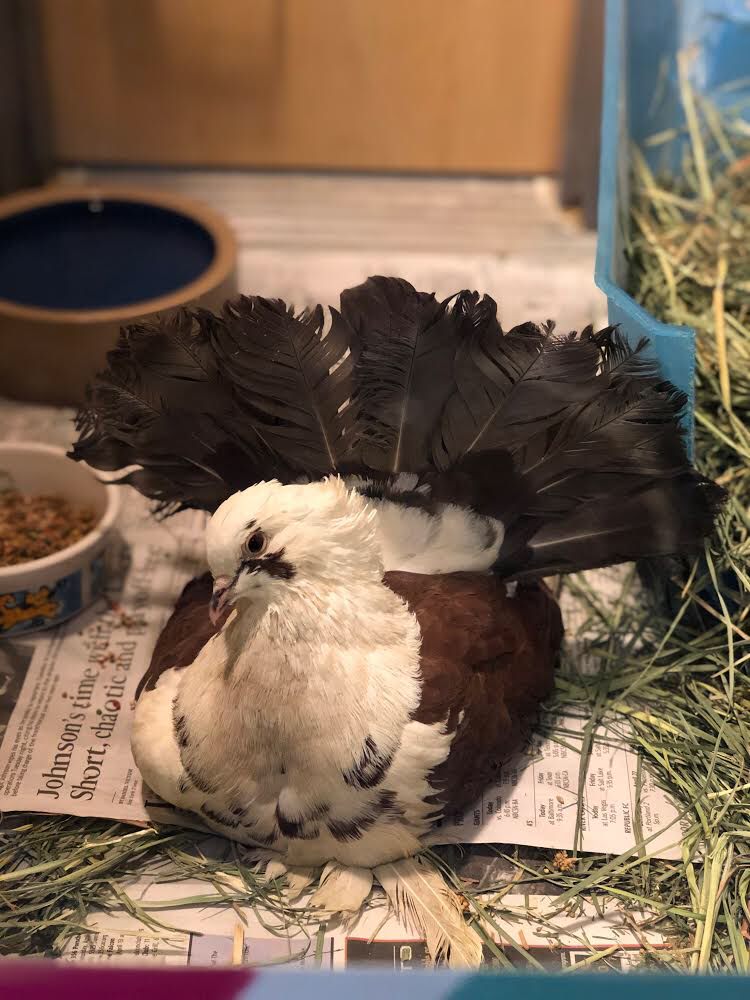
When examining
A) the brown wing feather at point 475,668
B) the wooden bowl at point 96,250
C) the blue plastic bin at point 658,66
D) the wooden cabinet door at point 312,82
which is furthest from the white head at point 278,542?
the wooden cabinet door at point 312,82

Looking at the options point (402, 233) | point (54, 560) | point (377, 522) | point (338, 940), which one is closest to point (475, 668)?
point (377, 522)

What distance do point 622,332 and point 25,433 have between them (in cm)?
87

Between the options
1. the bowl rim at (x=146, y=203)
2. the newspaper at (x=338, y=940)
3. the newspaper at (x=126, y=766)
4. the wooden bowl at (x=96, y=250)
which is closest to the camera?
the newspaper at (x=338, y=940)

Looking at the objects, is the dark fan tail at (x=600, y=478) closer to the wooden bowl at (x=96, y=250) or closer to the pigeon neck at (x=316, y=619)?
the pigeon neck at (x=316, y=619)

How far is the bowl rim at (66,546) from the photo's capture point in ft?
3.84

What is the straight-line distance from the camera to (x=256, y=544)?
85 centimetres

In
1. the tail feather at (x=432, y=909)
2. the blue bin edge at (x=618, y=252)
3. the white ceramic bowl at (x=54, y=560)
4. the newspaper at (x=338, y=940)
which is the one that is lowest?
the newspaper at (x=338, y=940)

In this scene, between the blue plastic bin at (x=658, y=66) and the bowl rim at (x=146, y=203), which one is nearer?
the blue plastic bin at (x=658, y=66)

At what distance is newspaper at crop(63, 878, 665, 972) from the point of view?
3.13 feet

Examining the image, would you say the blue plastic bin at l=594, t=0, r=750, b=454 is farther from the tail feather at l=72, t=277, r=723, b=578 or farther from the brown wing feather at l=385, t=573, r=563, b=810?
the brown wing feather at l=385, t=573, r=563, b=810

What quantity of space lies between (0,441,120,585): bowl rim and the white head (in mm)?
372

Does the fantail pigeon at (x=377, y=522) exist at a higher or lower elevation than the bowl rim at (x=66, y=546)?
higher

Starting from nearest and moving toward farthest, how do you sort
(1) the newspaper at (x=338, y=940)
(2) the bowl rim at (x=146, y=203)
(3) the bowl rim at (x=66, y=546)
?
(1) the newspaper at (x=338, y=940), (3) the bowl rim at (x=66, y=546), (2) the bowl rim at (x=146, y=203)

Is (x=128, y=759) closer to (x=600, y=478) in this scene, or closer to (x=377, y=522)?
(x=377, y=522)
